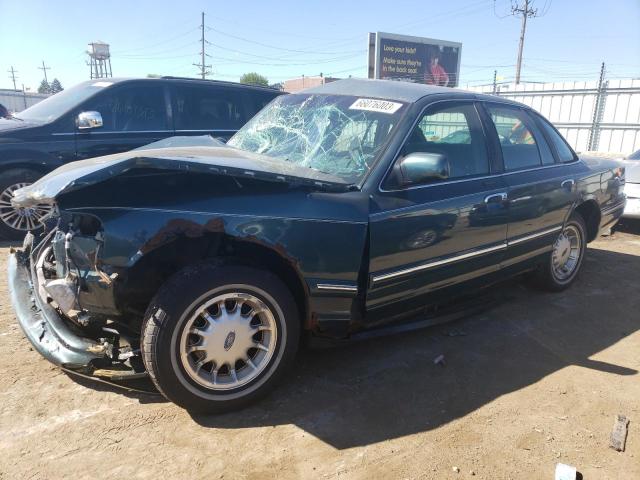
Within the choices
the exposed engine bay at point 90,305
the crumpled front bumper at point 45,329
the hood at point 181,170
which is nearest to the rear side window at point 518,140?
the hood at point 181,170

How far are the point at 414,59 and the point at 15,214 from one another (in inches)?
1284

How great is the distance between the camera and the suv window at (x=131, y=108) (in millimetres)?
5988

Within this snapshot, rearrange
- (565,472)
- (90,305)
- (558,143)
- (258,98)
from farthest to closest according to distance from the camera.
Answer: (258,98) → (558,143) → (90,305) → (565,472)

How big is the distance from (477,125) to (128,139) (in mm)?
4280

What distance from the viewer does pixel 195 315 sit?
2.54 m

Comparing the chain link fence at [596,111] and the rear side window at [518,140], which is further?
the chain link fence at [596,111]

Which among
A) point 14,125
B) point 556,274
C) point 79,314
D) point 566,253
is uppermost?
point 14,125

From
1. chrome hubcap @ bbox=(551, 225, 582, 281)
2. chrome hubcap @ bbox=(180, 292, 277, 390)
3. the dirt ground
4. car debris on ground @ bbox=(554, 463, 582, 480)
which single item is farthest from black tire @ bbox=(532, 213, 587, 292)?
chrome hubcap @ bbox=(180, 292, 277, 390)

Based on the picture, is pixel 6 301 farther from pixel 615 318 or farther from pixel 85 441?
pixel 615 318

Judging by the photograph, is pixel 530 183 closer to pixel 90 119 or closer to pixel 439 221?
pixel 439 221

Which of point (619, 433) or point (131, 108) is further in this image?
point (131, 108)

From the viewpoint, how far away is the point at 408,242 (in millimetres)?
3000

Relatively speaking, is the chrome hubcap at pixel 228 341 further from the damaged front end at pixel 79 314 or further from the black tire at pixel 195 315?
the damaged front end at pixel 79 314

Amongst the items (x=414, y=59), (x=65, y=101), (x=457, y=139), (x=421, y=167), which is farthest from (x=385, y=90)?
(x=414, y=59)
